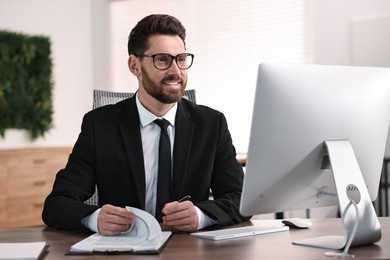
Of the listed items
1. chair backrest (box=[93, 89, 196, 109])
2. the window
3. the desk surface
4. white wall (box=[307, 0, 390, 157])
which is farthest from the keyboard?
the window

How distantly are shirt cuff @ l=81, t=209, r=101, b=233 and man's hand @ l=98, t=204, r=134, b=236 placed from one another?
0.26 feet

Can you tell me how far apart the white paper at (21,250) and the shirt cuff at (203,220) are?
46 centimetres

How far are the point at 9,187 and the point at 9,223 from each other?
30cm

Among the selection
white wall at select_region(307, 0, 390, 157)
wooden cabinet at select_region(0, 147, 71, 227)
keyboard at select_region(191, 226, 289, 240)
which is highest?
white wall at select_region(307, 0, 390, 157)

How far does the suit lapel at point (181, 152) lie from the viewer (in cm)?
217

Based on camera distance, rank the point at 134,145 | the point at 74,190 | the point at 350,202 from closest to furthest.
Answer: the point at 350,202, the point at 74,190, the point at 134,145

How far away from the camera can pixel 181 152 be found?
85.9 inches

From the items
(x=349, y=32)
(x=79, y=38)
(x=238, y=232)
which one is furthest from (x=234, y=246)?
(x=79, y=38)

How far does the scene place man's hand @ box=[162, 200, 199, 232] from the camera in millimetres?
1738

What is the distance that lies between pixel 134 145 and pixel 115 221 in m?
0.52

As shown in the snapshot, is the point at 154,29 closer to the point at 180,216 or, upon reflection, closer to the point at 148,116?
the point at 148,116

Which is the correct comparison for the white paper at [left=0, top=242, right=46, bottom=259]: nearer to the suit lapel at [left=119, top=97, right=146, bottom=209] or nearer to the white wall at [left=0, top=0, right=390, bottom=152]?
the suit lapel at [left=119, top=97, right=146, bottom=209]

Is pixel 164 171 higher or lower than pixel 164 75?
lower

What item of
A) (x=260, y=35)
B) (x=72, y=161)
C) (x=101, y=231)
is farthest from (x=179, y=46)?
(x=260, y=35)
